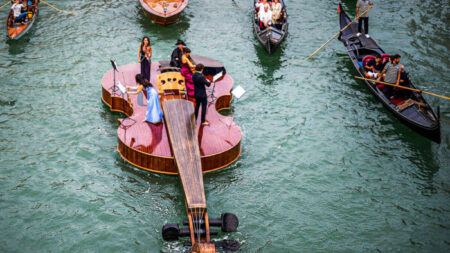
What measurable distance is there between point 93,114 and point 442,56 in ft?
39.3

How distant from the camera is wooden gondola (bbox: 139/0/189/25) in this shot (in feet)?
51.4

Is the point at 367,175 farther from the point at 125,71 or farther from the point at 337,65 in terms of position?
the point at 125,71

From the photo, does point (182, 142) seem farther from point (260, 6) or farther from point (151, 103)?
point (260, 6)

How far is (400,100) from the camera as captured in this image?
11.8 m

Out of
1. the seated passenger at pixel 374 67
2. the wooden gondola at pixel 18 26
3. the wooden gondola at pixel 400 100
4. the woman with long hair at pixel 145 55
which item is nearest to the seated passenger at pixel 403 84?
the wooden gondola at pixel 400 100

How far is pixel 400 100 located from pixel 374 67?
1447 mm

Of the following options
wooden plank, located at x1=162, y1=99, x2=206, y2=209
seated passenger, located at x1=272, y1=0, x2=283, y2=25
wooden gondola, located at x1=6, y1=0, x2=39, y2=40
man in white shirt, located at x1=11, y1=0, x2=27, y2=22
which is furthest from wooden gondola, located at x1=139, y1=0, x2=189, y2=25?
wooden plank, located at x1=162, y1=99, x2=206, y2=209

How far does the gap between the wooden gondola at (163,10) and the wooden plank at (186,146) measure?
682cm

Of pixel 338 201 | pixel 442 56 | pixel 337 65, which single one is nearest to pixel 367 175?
pixel 338 201

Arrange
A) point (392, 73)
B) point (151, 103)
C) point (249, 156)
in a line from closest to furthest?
point (151, 103) < point (249, 156) < point (392, 73)

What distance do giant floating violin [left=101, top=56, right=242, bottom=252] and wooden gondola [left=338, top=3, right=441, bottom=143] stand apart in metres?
4.39

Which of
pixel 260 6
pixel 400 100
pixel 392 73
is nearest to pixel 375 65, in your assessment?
A: pixel 392 73

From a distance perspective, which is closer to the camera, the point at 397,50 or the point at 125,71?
the point at 125,71

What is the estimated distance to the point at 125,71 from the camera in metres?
12.0
